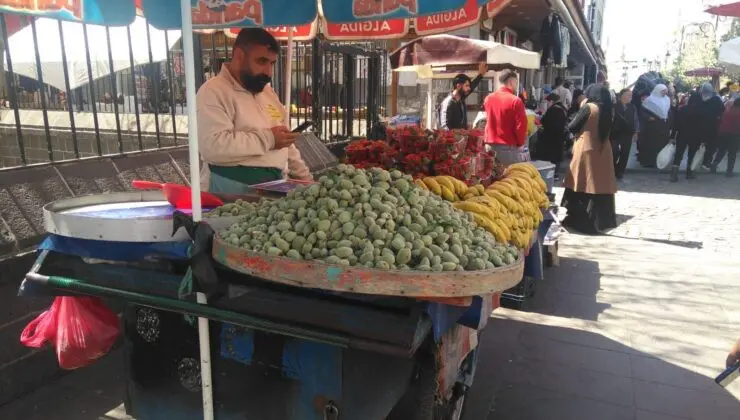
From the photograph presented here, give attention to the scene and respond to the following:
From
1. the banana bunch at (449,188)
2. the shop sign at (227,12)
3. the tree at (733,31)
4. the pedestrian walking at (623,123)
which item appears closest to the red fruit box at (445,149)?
the banana bunch at (449,188)

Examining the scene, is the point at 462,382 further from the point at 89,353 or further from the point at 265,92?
the point at 265,92

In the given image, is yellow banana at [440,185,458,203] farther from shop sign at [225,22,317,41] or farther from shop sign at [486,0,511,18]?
shop sign at [225,22,317,41]

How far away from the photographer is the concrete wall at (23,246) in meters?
3.04

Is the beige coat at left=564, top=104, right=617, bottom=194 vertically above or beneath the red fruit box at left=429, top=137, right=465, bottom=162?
beneath

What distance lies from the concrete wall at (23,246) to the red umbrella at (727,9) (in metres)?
9.77

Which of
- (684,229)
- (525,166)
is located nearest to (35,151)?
(525,166)

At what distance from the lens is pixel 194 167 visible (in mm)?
1944

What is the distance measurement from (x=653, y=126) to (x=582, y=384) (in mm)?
11247

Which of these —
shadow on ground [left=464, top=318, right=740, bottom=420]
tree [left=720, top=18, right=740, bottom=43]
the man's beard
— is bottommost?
shadow on ground [left=464, top=318, right=740, bottom=420]

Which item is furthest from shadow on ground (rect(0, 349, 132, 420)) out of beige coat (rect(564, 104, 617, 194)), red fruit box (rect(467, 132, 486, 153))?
beige coat (rect(564, 104, 617, 194))

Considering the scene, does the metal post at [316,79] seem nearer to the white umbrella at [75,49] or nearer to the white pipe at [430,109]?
the white umbrella at [75,49]

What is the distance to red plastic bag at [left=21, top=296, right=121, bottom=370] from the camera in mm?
2332

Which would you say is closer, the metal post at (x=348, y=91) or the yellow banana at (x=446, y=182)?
the yellow banana at (x=446, y=182)

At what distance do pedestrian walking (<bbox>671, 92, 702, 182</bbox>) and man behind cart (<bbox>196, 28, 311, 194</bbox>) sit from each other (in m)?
11.0
